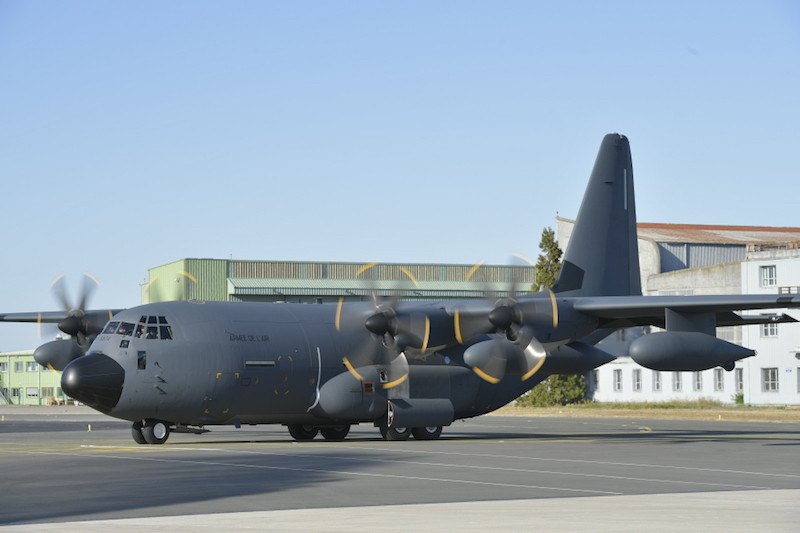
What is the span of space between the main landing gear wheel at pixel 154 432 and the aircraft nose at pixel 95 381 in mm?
1621

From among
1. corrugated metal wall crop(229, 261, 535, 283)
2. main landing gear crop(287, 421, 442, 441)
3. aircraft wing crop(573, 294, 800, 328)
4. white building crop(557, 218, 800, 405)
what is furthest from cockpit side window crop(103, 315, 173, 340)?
corrugated metal wall crop(229, 261, 535, 283)

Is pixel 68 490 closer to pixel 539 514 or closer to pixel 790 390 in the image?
pixel 539 514

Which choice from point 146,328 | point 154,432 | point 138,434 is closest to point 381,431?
point 154,432

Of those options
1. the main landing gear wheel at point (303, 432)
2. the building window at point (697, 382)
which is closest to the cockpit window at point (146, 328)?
the main landing gear wheel at point (303, 432)

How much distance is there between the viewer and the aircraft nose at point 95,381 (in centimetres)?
2922

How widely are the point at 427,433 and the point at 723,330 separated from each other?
44.6m

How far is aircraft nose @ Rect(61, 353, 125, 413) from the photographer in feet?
95.9

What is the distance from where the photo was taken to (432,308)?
3366 cm

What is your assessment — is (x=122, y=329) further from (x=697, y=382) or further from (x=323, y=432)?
(x=697, y=382)

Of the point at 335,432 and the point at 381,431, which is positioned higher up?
the point at 381,431

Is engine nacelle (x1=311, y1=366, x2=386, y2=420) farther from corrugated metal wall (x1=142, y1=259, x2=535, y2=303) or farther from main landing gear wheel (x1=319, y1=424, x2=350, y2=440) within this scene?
corrugated metal wall (x1=142, y1=259, x2=535, y2=303)

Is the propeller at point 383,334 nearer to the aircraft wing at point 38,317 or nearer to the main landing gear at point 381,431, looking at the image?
the main landing gear at point 381,431

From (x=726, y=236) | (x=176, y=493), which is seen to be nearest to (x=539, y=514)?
(x=176, y=493)

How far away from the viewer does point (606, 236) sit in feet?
127
